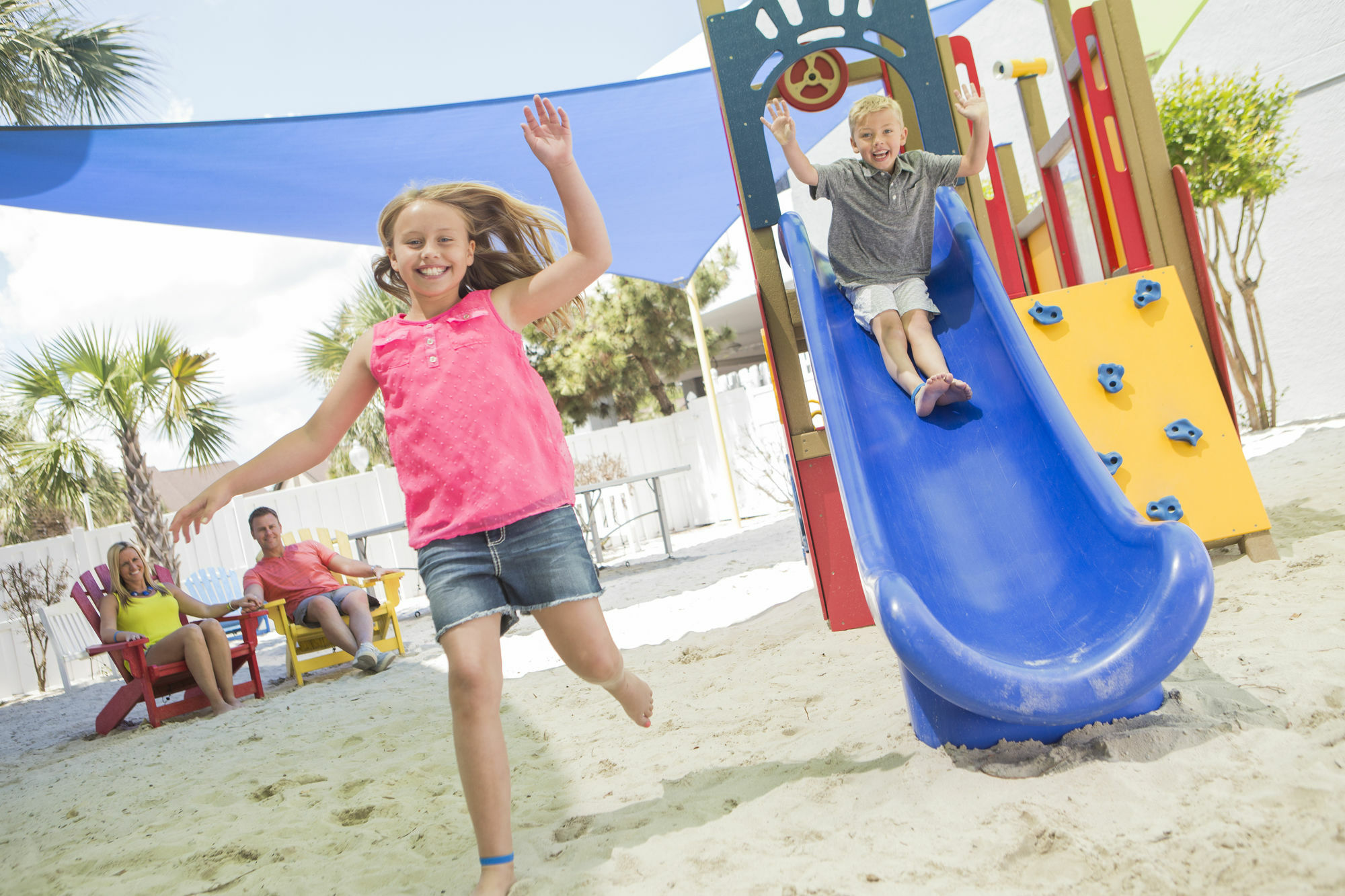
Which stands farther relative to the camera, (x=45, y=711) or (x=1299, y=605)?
→ (x=45, y=711)

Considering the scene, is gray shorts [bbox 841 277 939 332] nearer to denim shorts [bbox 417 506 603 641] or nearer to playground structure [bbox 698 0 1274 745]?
playground structure [bbox 698 0 1274 745]

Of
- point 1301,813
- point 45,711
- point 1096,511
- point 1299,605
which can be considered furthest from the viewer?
point 45,711

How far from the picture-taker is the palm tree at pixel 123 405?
26.4ft

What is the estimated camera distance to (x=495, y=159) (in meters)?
5.57

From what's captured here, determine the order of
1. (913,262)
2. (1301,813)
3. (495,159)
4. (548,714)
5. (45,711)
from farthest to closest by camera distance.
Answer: (45,711)
(495,159)
(548,714)
(913,262)
(1301,813)

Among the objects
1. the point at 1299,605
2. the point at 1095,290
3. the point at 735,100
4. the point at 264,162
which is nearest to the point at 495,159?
the point at 264,162

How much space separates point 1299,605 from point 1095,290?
1.24m

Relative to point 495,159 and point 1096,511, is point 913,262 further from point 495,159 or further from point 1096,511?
point 495,159

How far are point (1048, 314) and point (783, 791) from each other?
202 cm

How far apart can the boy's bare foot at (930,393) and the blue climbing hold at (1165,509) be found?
98 centimetres

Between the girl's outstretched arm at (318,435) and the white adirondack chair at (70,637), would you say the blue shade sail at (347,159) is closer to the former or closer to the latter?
the girl's outstretched arm at (318,435)

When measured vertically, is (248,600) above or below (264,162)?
below

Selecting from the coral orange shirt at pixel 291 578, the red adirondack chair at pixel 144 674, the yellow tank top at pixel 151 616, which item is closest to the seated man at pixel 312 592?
the coral orange shirt at pixel 291 578

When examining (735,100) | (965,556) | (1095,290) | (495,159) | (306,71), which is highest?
(306,71)
